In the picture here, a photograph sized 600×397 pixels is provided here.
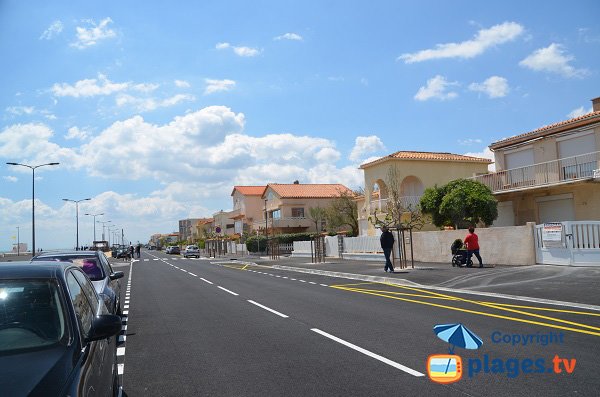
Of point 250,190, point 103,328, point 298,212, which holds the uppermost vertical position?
point 250,190


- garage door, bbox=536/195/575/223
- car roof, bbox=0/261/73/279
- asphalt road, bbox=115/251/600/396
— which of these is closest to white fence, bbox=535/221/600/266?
asphalt road, bbox=115/251/600/396

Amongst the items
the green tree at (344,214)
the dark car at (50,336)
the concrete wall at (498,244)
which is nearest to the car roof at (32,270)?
the dark car at (50,336)

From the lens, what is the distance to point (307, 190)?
7669 centimetres

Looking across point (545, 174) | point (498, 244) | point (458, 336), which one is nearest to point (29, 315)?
point (458, 336)

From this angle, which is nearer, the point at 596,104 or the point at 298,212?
the point at 596,104

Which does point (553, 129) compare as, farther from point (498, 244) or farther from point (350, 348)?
point (350, 348)

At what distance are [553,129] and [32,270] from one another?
30.1 metres

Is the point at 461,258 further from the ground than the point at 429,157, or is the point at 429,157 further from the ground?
the point at 429,157

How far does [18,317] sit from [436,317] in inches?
316

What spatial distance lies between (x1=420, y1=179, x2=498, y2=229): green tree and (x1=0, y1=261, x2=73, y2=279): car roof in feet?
88.4

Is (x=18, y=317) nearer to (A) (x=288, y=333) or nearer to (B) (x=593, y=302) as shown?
(A) (x=288, y=333)

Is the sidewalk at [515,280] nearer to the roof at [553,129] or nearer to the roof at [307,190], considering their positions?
the roof at [553,129]

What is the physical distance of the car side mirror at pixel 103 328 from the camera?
13.6ft

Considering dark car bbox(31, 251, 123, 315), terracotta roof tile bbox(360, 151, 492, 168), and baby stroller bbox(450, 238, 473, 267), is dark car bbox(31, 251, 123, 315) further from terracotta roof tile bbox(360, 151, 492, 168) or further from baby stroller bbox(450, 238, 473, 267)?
terracotta roof tile bbox(360, 151, 492, 168)
